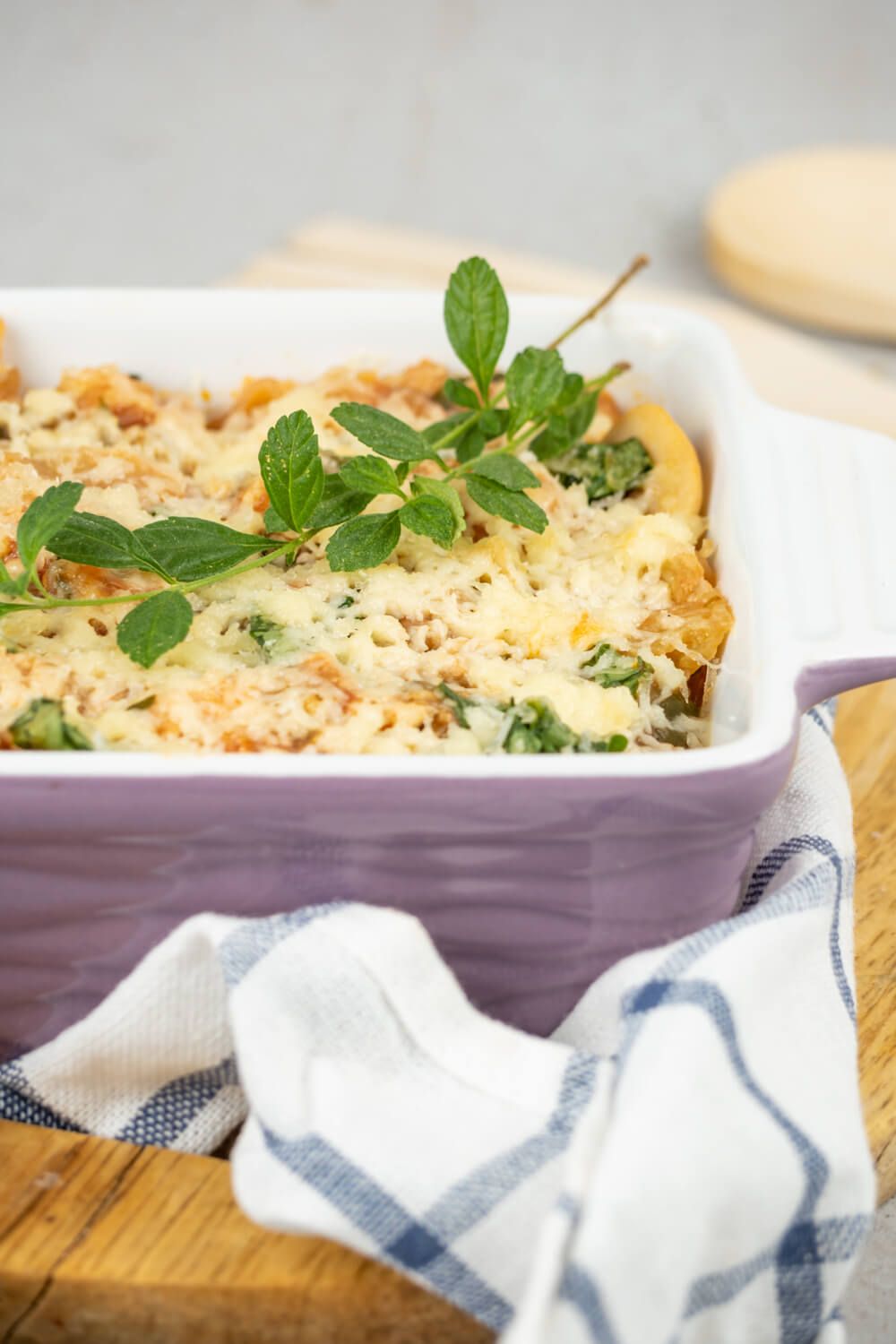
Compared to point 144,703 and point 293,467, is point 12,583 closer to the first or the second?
point 144,703

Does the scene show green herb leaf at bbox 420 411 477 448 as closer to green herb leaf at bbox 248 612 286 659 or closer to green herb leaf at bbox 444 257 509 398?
green herb leaf at bbox 444 257 509 398

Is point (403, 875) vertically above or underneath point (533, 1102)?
above

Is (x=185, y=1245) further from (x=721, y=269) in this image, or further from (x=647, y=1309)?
(x=721, y=269)

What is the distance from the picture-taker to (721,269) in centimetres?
379

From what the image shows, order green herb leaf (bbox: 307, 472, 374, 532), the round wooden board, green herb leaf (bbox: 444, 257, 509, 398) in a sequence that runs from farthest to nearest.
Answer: the round wooden board, green herb leaf (bbox: 444, 257, 509, 398), green herb leaf (bbox: 307, 472, 374, 532)

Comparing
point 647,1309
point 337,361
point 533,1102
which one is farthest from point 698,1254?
point 337,361

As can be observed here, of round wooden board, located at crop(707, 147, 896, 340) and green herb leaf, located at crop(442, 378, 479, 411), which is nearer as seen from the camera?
green herb leaf, located at crop(442, 378, 479, 411)

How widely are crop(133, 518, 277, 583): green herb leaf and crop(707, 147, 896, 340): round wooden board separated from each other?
2317 mm

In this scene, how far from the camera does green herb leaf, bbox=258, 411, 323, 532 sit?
1706 millimetres

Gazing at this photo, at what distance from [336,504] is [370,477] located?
0.25 feet

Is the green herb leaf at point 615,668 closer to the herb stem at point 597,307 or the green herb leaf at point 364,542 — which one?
the green herb leaf at point 364,542

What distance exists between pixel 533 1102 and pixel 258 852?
1.11 ft

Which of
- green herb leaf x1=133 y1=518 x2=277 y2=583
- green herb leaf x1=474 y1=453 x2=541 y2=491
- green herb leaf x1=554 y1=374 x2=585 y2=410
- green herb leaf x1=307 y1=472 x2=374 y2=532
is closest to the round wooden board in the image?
green herb leaf x1=554 y1=374 x2=585 y2=410

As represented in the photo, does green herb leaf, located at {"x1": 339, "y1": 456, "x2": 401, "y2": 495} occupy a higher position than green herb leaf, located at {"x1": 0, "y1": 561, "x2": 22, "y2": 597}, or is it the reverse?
green herb leaf, located at {"x1": 339, "y1": 456, "x2": 401, "y2": 495}
